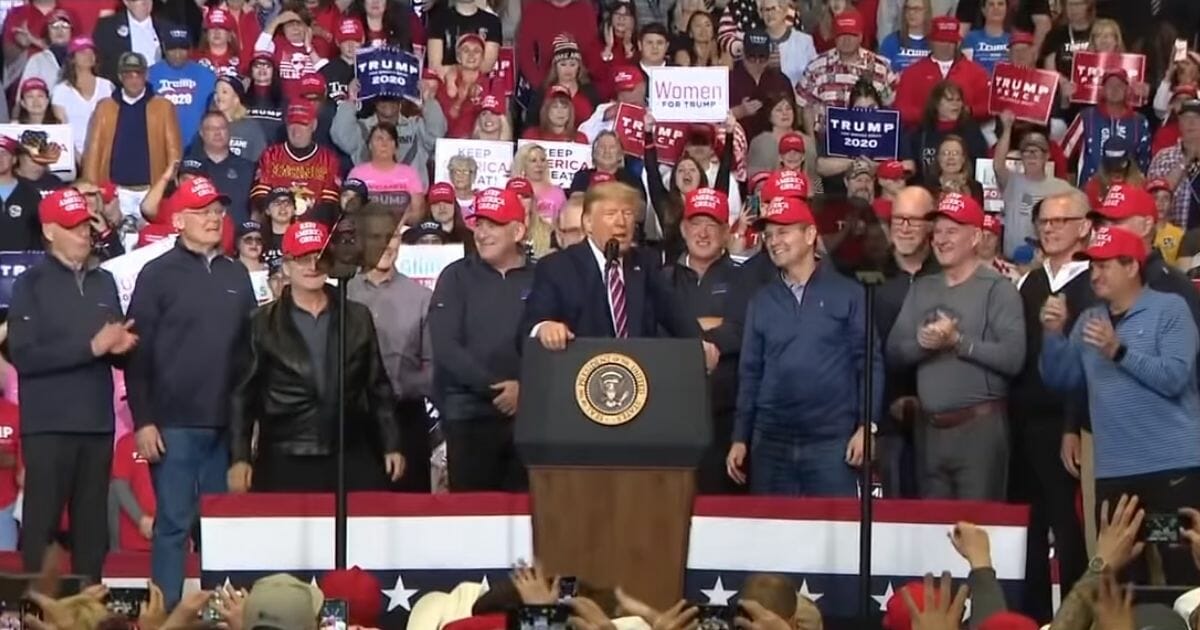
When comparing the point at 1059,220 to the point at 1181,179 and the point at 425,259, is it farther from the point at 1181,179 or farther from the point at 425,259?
the point at 1181,179

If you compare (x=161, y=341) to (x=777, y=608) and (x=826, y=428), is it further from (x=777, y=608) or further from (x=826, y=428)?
(x=777, y=608)

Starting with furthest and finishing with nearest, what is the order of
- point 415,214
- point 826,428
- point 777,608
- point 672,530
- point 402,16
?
point 402,16 → point 415,214 → point 826,428 → point 672,530 → point 777,608

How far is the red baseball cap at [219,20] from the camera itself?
19.0 meters

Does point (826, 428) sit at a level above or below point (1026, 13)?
below

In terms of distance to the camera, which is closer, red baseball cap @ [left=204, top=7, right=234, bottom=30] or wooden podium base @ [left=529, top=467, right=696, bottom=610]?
wooden podium base @ [left=529, top=467, right=696, bottom=610]

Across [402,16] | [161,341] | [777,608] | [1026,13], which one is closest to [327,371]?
[161,341]

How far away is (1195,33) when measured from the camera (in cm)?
1941

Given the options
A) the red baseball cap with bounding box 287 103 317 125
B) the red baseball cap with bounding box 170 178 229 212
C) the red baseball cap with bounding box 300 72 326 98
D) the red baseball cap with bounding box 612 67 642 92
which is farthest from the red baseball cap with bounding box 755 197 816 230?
the red baseball cap with bounding box 300 72 326 98

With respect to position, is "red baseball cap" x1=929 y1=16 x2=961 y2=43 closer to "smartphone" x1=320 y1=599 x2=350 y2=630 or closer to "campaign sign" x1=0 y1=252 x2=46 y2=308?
"campaign sign" x1=0 y1=252 x2=46 y2=308

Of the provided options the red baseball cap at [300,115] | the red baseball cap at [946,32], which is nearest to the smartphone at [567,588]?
the red baseball cap at [300,115]

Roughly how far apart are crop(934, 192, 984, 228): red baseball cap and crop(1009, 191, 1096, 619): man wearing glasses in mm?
338

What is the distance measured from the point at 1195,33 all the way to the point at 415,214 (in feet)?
20.7

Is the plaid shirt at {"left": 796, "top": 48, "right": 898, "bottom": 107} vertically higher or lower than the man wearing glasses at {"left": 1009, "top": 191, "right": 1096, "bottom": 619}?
higher

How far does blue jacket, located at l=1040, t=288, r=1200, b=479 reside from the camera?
1093 centimetres
